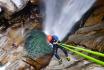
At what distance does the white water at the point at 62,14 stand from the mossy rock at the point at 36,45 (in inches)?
75.8

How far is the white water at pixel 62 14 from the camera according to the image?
21.1 m

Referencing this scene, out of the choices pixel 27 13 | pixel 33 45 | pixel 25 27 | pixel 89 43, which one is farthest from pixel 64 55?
pixel 27 13

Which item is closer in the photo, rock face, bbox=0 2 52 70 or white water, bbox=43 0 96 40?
rock face, bbox=0 2 52 70

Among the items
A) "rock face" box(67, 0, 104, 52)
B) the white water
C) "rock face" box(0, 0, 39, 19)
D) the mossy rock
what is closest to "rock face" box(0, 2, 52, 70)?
the mossy rock

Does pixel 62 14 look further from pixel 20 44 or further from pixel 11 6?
pixel 20 44

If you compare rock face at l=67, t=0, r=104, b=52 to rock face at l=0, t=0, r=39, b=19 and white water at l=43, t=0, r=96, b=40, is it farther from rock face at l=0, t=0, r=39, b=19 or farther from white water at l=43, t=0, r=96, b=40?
rock face at l=0, t=0, r=39, b=19

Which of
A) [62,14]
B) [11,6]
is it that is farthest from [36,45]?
[62,14]

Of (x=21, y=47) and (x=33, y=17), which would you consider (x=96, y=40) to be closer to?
(x=21, y=47)

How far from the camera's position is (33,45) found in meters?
17.7

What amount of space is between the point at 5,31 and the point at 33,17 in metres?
3.04

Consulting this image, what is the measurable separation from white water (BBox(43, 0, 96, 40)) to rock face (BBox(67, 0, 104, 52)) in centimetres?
136

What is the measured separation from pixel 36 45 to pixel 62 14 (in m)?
5.94

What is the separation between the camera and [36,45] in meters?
17.7

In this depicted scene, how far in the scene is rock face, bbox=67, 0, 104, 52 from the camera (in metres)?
14.9
